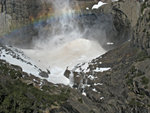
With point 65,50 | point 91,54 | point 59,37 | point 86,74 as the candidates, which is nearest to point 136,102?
point 86,74

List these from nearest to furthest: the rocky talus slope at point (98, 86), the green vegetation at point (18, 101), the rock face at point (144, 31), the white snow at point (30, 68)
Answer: the green vegetation at point (18, 101), the rocky talus slope at point (98, 86), the white snow at point (30, 68), the rock face at point (144, 31)

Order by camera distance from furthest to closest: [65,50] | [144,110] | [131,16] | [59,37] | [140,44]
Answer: [59,37], [65,50], [131,16], [140,44], [144,110]

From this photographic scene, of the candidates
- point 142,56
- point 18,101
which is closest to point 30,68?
point 142,56

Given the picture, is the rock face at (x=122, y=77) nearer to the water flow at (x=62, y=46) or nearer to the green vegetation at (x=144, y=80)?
the green vegetation at (x=144, y=80)

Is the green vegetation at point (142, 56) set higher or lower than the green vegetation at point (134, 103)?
higher

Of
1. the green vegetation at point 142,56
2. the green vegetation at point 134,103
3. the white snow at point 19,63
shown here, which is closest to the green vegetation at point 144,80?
the green vegetation at point 134,103

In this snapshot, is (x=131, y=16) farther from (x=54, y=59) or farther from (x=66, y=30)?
(x=66, y=30)

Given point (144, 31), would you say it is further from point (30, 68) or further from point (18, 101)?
point (18, 101)
